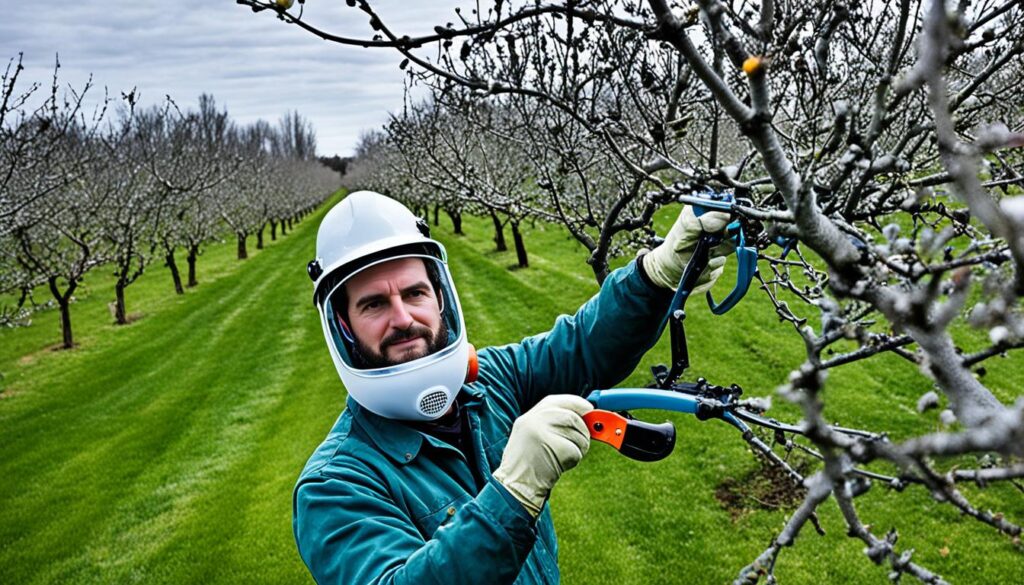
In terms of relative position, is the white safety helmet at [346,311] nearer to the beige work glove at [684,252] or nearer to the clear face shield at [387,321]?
the clear face shield at [387,321]

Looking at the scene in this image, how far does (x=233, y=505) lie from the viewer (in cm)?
957

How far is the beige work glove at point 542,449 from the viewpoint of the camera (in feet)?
7.23

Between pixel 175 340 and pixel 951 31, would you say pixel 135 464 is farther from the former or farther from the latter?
pixel 951 31

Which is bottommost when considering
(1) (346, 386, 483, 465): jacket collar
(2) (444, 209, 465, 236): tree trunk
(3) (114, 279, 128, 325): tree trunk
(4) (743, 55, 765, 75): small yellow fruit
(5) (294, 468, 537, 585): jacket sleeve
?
(3) (114, 279, 128, 325): tree trunk

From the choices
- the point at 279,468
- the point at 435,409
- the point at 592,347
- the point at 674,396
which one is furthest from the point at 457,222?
the point at 674,396

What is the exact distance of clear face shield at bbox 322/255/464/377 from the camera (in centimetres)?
300

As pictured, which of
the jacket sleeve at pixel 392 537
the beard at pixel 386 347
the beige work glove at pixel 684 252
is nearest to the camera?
the jacket sleeve at pixel 392 537

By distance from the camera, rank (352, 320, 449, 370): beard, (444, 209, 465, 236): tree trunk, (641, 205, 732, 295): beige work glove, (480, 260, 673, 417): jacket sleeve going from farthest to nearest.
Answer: (444, 209, 465, 236): tree trunk, (480, 260, 673, 417): jacket sleeve, (352, 320, 449, 370): beard, (641, 205, 732, 295): beige work glove

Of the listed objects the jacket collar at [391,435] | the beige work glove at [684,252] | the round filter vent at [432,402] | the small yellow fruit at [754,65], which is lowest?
the jacket collar at [391,435]

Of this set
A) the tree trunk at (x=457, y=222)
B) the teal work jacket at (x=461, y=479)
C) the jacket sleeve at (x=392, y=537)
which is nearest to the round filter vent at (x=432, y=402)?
the teal work jacket at (x=461, y=479)

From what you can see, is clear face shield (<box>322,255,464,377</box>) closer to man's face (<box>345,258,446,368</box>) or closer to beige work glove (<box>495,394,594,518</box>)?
man's face (<box>345,258,446,368</box>)

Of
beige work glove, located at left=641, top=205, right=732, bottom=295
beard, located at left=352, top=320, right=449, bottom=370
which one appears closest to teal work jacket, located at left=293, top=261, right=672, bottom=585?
beige work glove, located at left=641, top=205, right=732, bottom=295

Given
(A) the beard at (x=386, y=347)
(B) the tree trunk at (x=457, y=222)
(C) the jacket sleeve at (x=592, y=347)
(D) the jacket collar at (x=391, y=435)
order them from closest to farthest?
(D) the jacket collar at (x=391, y=435) → (A) the beard at (x=386, y=347) → (C) the jacket sleeve at (x=592, y=347) → (B) the tree trunk at (x=457, y=222)

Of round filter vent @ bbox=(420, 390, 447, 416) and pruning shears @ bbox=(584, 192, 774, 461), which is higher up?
pruning shears @ bbox=(584, 192, 774, 461)
